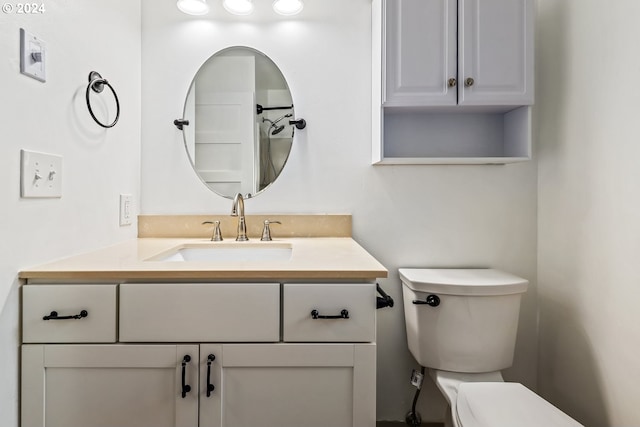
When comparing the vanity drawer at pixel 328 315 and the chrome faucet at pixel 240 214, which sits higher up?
the chrome faucet at pixel 240 214

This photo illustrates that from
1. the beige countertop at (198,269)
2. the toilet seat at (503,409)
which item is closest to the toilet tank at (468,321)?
the toilet seat at (503,409)

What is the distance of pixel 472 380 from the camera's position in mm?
1304

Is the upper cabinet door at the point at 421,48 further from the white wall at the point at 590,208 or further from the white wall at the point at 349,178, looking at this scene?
the white wall at the point at 590,208

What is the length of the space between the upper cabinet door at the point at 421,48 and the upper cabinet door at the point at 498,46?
0.15 ft

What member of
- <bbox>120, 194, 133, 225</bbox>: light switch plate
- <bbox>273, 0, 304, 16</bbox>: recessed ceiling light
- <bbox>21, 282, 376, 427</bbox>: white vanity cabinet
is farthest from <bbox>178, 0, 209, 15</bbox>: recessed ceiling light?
<bbox>21, 282, 376, 427</bbox>: white vanity cabinet

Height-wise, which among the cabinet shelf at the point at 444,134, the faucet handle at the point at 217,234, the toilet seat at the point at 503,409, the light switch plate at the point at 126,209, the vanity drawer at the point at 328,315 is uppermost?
the cabinet shelf at the point at 444,134

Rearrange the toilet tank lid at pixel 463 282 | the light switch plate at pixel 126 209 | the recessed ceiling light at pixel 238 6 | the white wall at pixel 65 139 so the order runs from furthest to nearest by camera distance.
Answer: the recessed ceiling light at pixel 238 6 < the light switch plate at pixel 126 209 < the toilet tank lid at pixel 463 282 < the white wall at pixel 65 139

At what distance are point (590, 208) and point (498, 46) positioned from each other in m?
0.66

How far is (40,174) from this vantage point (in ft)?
3.13

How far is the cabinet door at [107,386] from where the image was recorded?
0.87 m

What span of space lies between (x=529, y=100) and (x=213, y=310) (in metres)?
1.30

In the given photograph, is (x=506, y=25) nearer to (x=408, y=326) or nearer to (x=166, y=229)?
(x=408, y=326)

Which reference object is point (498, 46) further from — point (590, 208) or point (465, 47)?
point (590, 208)

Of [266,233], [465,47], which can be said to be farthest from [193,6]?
[465,47]
